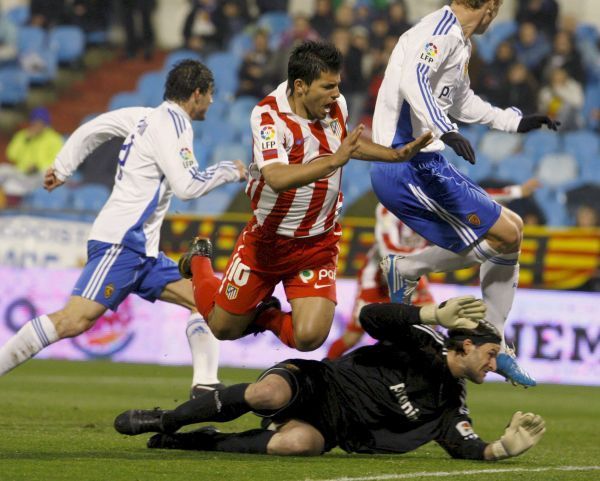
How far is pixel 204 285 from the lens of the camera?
810 centimetres

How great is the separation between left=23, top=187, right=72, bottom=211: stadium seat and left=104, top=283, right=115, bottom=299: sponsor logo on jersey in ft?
32.5

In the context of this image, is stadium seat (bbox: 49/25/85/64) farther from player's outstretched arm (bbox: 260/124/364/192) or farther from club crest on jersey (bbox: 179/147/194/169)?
player's outstretched arm (bbox: 260/124/364/192)

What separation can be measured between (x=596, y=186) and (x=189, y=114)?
963cm

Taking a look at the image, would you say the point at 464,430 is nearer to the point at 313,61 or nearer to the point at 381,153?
the point at 381,153

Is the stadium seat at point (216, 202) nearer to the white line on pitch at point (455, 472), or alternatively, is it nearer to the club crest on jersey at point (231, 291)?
the club crest on jersey at point (231, 291)

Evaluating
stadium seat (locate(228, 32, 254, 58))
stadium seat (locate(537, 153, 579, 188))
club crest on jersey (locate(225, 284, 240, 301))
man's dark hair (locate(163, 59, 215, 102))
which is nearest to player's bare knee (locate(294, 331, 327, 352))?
club crest on jersey (locate(225, 284, 240, 301))

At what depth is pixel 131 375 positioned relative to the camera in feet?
42.8

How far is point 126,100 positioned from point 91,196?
3.19m

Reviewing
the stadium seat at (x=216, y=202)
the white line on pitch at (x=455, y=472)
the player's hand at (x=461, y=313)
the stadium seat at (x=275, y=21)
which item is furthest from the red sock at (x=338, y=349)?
the stadium seat at (x=275, y=21)

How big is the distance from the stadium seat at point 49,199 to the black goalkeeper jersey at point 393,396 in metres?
12.1

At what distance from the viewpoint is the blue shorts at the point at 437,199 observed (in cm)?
750

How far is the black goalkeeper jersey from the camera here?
261 inches

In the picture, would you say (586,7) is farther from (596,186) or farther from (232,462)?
(232,462)

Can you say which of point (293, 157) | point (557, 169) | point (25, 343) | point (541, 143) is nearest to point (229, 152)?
point (541, 143)
